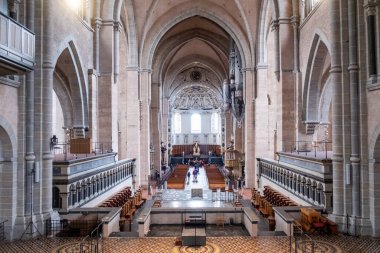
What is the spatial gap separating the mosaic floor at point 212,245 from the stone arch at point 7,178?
3.11 feet

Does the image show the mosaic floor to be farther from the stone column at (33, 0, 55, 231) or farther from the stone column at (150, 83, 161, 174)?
the stone column at (150, 83, 161, 174)

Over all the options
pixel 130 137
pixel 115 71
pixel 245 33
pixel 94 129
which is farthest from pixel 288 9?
pixel 130 137

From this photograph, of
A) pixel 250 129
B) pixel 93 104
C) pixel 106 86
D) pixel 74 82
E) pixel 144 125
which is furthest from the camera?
pixel 144 125

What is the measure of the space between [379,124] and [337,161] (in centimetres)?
211

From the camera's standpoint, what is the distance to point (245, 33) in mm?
29938

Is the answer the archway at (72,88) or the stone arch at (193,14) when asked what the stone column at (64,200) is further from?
the stone arch at (193,14)

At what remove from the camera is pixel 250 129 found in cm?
3020

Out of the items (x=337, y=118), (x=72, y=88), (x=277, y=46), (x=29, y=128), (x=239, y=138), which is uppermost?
(x=277, y=46)

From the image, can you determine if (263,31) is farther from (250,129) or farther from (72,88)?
(72,88)

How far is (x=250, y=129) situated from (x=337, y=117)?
1697 cm

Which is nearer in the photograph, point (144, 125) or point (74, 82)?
point (74, 82)

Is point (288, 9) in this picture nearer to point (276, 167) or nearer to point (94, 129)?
point (276, 167)

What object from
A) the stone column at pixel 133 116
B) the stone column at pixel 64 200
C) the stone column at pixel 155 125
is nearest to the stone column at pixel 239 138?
the stone column at pixel 155 125

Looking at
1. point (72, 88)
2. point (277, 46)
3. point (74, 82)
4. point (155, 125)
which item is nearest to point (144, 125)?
point (155, 125)
